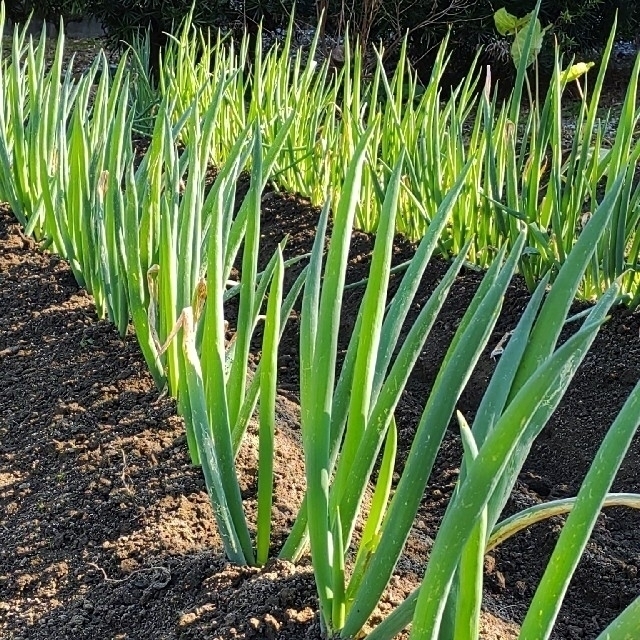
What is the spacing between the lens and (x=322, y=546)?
26.0 inches

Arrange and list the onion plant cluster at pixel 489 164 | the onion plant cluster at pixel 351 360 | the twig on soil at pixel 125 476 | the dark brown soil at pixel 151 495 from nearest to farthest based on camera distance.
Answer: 1. the onion plant cluster at pixel 351 360
2. the dark brown soil at pixel 151 495
3. the twig on soil at pixel 125 476
4. the onion plant cluster at pixel 489 164

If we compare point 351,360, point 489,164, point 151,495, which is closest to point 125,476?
point 151,495

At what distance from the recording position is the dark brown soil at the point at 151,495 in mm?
792

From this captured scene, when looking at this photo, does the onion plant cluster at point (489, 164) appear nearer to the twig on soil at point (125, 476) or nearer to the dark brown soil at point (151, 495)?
the dark brown soil at point (151, 495)

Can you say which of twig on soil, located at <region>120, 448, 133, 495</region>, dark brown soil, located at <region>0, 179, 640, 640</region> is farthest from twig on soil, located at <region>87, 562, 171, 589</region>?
twig on soil, located at <region>120, 448, 133, 495</region>

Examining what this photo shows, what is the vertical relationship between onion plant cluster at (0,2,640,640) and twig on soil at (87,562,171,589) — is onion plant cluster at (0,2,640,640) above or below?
above

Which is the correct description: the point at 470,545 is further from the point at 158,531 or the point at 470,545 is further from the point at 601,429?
the point at 601,429

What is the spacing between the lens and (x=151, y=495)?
3.14 ft

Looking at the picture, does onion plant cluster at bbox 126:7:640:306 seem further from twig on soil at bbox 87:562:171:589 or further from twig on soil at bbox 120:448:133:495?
twig on soil at bbox 87:562:171:589

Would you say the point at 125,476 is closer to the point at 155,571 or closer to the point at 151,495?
the point at 151,495

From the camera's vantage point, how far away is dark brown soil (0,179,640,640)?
79cm

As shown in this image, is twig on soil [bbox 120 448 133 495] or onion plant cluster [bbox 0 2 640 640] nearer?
onion plant cluster [bbox 0 2 640 640]

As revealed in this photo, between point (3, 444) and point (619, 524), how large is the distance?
0.93 meters

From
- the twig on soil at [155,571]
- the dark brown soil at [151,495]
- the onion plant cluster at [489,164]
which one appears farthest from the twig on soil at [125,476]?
the onion plant cluster at [489,164]
